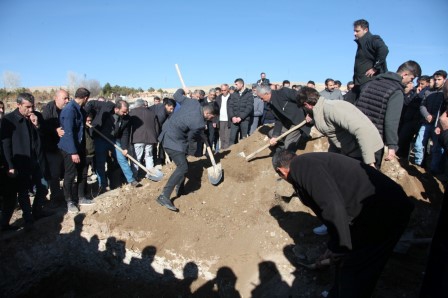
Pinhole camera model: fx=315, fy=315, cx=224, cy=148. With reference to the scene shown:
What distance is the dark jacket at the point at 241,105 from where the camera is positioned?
8320mm

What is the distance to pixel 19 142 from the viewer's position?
4.43 m

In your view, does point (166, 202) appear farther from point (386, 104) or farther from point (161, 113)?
point (386, 104)

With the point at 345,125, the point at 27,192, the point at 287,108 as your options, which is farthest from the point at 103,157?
the point at 345,125

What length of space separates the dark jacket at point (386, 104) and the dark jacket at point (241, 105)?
4.52 meters

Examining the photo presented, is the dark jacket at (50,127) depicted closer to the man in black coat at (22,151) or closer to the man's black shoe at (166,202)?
the man in black coat at (22,151)

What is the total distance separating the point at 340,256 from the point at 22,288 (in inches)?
172

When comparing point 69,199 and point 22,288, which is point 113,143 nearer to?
point 69,199

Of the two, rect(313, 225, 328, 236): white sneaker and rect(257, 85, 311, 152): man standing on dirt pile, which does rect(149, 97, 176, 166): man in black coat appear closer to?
rect(257, 85, 311, 152): man standing on dirt pile

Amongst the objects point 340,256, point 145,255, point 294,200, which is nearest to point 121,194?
point 145,255

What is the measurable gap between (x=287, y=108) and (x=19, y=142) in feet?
14.2

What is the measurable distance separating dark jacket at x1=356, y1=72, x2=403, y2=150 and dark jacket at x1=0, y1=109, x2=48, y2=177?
4.65m

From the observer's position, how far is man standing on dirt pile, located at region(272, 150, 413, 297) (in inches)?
94.5

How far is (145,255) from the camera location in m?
4.72

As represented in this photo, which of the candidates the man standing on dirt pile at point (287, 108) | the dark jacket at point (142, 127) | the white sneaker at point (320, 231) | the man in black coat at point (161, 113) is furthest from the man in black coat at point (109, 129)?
the white sneaker at point (320, 231)
